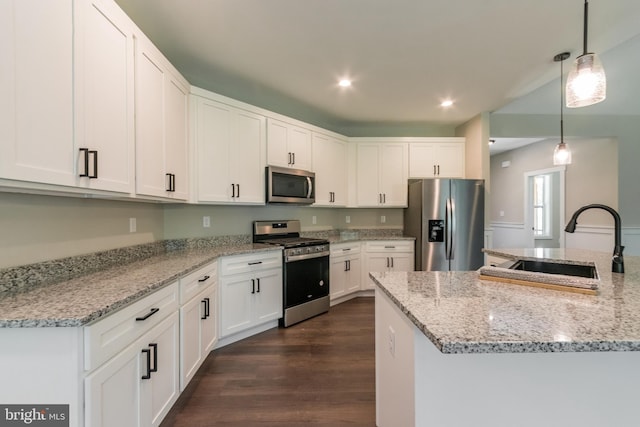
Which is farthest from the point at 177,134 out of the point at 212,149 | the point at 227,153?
the point at 227,153

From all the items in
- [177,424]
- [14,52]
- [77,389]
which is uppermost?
[14,52]

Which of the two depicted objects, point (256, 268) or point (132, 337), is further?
point (256, 268)

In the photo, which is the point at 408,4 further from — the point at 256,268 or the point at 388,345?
the point at 256,268

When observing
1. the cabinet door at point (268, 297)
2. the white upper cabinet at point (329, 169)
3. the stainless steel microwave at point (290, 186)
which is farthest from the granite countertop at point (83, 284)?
the white upper cabinet at point (329, 169)

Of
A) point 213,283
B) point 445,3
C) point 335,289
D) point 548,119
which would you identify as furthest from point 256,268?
point 548,119

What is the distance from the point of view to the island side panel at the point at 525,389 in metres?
0.96

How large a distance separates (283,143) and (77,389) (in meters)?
2.88

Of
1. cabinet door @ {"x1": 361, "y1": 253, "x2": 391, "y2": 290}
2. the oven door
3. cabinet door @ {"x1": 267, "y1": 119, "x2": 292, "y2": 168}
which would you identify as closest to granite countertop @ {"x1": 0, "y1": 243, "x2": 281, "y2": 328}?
the oven door

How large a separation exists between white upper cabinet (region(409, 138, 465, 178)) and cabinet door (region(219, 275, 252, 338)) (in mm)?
3012

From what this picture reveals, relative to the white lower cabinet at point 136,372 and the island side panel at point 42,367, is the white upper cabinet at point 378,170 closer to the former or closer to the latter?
the white lower cabinet at point 136,372

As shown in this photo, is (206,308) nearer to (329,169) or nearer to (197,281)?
(197,281)

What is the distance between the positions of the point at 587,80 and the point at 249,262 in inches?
107

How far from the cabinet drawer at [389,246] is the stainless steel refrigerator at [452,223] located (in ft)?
0.79

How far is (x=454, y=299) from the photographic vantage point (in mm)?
1087
